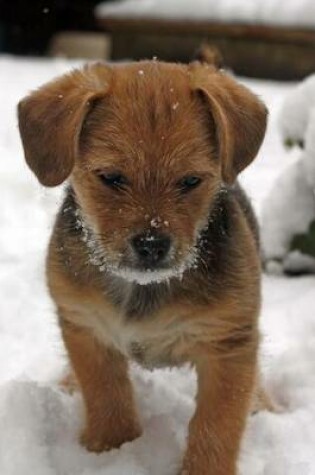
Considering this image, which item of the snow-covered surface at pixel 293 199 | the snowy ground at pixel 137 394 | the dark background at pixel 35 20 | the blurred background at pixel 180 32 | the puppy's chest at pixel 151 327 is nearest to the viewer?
the puppy's chest at pixel 151 327

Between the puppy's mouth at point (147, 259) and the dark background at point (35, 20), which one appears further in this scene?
the dark background at point (35, 20)

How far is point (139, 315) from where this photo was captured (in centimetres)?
268

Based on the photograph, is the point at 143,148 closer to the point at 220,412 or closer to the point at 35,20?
the point at 220,412

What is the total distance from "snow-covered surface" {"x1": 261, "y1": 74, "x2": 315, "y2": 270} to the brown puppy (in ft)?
6.35

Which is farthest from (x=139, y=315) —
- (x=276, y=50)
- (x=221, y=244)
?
(x=276, y=50)

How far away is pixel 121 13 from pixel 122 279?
9008 millimetres

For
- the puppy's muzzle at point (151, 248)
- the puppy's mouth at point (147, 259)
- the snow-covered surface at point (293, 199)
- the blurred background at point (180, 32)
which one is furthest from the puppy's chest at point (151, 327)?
the blurred background at point (180, 32)

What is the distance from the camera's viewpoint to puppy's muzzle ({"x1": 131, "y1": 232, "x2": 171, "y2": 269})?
91.9 inches

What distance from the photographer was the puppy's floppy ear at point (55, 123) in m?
2.47

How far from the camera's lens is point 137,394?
336 centimetres

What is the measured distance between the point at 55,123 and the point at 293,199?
2.58m

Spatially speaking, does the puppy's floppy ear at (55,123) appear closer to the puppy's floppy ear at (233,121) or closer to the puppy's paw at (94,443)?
the puppy's floppy ear at (233,121)

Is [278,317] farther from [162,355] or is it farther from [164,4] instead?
[164,4]

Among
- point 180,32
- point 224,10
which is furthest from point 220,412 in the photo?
point 180,32
